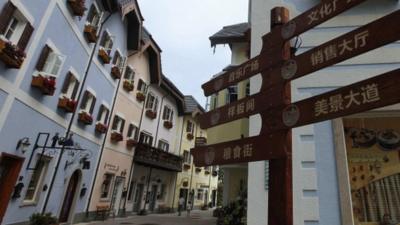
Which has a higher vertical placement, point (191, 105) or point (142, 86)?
point (191, 105)

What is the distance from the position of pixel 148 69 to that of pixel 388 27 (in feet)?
66.7

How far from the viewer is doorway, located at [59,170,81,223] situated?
13.3 m

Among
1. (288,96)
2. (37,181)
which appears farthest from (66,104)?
(288,96)

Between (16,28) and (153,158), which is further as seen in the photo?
(153,158)

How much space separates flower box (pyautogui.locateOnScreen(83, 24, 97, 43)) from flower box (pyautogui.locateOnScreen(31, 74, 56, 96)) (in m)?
3.47

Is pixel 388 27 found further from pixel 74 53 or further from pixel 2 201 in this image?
pixel 74 53

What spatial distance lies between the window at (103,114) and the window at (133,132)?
3.33 metres

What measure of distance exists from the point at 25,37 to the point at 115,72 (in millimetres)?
7608

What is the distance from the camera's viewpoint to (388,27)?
8.23 feet

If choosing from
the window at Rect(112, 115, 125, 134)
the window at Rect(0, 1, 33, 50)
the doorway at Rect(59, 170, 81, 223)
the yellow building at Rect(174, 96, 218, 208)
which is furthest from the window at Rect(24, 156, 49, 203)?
the yellow building at Rect(174, 96, 218, 208)

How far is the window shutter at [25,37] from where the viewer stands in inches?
332

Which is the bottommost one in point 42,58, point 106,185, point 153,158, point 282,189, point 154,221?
point 154,221

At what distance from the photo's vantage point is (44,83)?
954 centimetres

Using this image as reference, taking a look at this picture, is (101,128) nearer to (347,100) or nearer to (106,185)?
(106,185)
